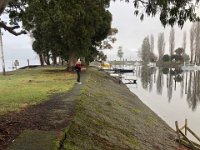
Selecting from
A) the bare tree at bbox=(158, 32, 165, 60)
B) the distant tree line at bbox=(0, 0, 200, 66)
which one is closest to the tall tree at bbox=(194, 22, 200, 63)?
the bare tree at bbox=(158, 32, 165, 60)

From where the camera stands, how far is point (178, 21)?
14.6m

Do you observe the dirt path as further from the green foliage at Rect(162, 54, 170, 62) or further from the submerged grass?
the green foliage at Rect(162, 54, 170, 62)

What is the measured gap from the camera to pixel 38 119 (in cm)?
1560

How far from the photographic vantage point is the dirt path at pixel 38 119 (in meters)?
13.2

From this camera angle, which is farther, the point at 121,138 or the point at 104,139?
the point at 121,138

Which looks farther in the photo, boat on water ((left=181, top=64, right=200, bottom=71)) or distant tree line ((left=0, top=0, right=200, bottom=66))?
boat on water ((left=181, top=64, right=200, bottom=71))

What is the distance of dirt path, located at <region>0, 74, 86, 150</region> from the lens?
1320 cm

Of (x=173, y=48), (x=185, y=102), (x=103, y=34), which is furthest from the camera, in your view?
(x=173, y=48)

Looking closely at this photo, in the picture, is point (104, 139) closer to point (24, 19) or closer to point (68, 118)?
point (68, 118)

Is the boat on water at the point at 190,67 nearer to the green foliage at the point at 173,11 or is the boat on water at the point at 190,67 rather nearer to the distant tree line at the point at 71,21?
the distant tree line at the point at 71,21

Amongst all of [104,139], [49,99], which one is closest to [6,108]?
[49,99]

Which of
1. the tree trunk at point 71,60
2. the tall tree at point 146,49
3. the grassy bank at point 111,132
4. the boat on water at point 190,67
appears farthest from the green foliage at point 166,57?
the grassy bank at point 111,132

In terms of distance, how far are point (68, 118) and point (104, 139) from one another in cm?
182

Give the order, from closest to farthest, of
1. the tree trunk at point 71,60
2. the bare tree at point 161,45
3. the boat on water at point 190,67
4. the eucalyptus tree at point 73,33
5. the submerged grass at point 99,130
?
the submerged grass at point 99,130 → the eucalyptus tree at point 73,33 → the tree trunk at point 71,60 → the boat on water at point 190,67 → the bare tree at point 161,45
